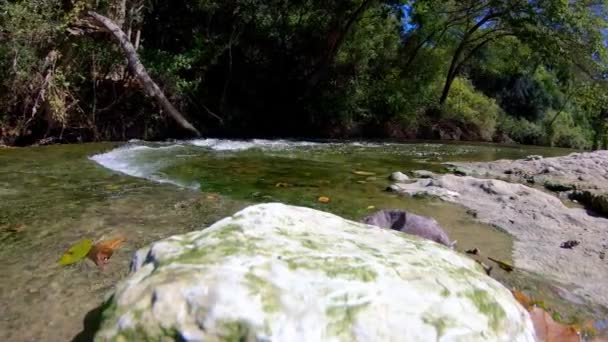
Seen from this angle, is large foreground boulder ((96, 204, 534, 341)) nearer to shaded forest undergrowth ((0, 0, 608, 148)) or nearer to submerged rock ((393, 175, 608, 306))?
submerged rock ((393, 175, 608, 306))

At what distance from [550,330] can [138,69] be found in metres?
10.2

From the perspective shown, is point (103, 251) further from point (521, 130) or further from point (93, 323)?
point (521, 130)

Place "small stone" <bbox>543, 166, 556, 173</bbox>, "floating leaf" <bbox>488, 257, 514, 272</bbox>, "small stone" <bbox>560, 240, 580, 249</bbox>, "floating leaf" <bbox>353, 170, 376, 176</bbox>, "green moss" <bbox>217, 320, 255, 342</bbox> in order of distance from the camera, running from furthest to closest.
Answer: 1. "small stone" <bbox>543, 166, 556, 173</bbox>
2. "floating leaf" <bbox>353, 170, 376, 176</bbox>
3. "small stone" <bbox>560, 240, 580, 249</bbox>
4. "floating leaf" <bbox>488, 257, 514, 272</bbox>
5. "green moss" <bbox>217, 320, 255, 342</bbox>

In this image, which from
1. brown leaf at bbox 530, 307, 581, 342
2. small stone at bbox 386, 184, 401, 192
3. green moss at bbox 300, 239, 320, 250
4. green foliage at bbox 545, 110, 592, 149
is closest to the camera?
green moss at bbox 300, 239, 320, 250

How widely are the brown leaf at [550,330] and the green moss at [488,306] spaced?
0.45m

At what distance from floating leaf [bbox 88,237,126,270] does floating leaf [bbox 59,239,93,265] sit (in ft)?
0.13

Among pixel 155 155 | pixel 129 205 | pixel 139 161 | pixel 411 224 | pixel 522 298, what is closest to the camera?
pixel 522 298

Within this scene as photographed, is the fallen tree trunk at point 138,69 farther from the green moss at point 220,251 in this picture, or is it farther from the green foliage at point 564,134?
the green foliage at point 564,134

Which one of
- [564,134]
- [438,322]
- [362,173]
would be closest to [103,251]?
[438,322]

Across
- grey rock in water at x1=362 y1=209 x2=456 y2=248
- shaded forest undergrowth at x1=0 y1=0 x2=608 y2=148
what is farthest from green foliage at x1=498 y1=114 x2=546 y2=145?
grey rock in water at x1=362 y1=209 x2=456 y2=248

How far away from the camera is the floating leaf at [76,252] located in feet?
9.67

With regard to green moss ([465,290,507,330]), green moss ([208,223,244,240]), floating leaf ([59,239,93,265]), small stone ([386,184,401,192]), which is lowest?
floating leaf ([59,239,93,265])

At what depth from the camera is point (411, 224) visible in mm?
3486

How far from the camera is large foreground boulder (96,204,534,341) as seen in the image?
160cm
